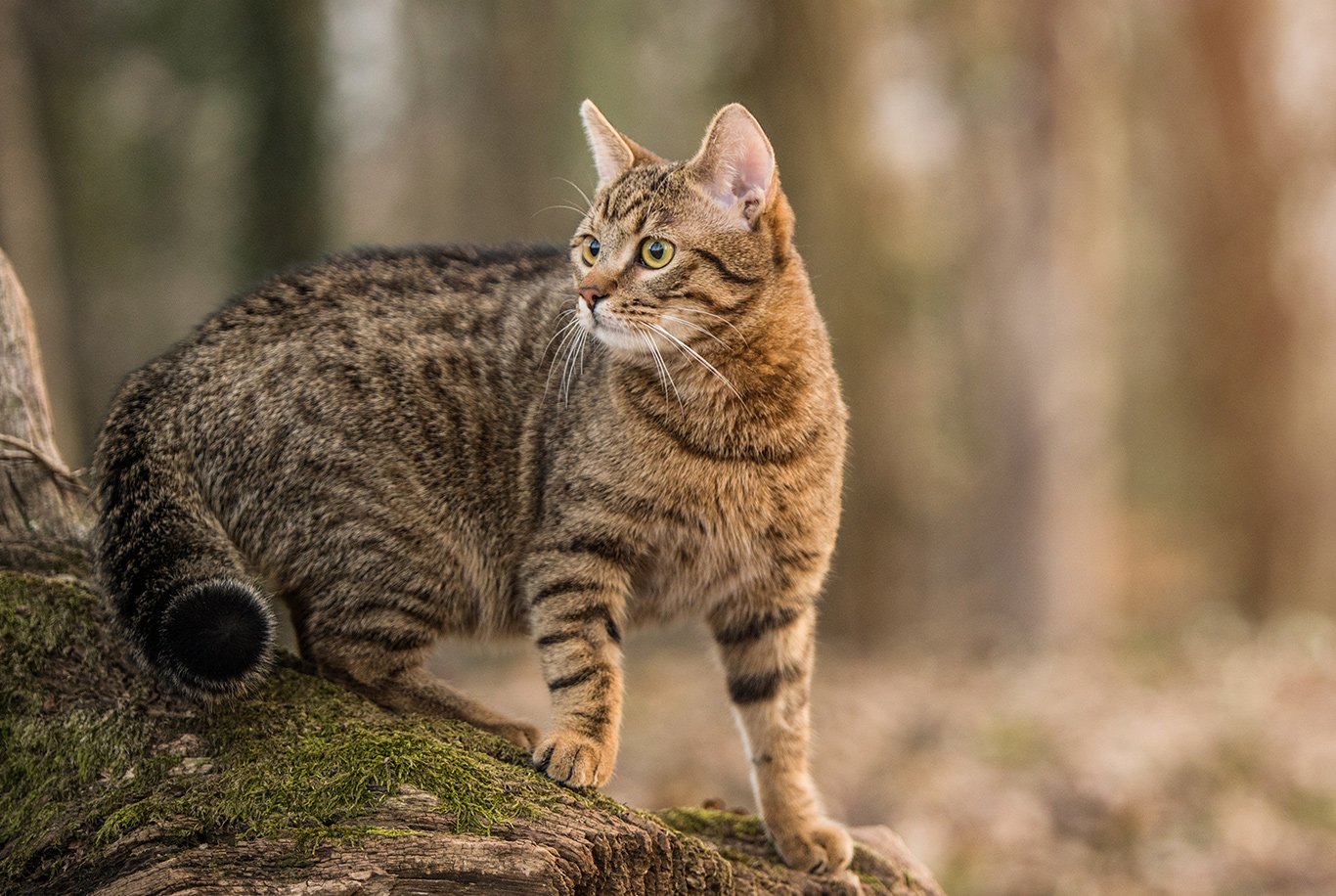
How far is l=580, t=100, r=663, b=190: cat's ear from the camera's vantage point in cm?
376

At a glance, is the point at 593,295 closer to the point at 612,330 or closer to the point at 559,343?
the point at 612,330

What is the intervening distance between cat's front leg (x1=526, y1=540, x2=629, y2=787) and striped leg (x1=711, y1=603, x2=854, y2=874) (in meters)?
0.40

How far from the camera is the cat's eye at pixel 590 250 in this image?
11.5 ft

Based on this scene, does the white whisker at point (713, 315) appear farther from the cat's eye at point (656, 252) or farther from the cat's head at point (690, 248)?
the cat's eye at point (656, 252)

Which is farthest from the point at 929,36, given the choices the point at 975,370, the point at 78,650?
the point at 78,650

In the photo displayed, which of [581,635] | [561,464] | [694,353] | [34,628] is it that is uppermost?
[694,353]

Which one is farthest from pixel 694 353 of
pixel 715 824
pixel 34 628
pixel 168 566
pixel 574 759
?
pixel 34 628

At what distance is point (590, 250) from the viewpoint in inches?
139

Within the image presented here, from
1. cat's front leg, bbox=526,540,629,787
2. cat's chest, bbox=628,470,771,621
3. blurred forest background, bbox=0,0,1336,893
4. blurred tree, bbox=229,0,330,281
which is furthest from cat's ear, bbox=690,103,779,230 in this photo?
blurred tree, bbox=229,0,330,281

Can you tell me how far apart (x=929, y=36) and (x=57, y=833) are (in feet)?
30.8

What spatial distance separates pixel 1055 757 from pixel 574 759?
4447mm

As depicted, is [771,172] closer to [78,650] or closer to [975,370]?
[78,650]

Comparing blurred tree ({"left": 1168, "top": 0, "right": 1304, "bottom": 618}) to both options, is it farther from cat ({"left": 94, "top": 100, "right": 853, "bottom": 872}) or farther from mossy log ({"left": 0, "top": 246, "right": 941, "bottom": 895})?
mossy log ({"left": 0, "top": 246, "right": 941, "bottom": 895})

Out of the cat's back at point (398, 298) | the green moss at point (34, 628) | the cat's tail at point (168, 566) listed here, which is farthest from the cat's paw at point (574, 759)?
the cat's back at point (398, 298)
